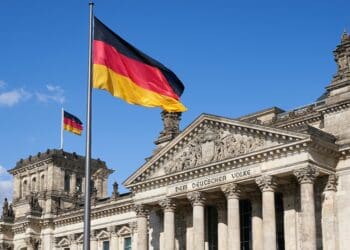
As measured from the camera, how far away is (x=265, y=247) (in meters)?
44.9

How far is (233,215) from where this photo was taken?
47.8 metres

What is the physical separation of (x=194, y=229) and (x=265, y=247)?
6891 mm

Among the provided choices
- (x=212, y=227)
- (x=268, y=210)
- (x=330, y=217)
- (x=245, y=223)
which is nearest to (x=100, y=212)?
(x=212, y=227)

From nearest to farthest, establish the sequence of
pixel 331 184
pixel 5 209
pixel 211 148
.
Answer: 1. pixel 331 184
2. pixel 211 148
3. pixel 5 209

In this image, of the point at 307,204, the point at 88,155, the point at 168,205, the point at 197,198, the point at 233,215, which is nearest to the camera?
the point at 88,155

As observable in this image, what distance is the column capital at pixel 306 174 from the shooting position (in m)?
43.9

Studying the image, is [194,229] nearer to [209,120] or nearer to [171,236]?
[171,236]

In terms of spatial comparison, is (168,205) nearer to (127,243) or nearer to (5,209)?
(127,243)

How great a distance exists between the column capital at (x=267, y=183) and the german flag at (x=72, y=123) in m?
28.7

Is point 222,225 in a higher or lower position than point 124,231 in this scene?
lower

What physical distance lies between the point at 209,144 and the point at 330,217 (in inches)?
397

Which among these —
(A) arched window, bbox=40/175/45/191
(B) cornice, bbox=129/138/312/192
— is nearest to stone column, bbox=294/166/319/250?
(B) cornice, bbox=129/138/312/192

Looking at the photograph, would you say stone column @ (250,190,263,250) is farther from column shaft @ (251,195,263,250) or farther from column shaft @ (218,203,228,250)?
column shaft @ (218,203,228,250)

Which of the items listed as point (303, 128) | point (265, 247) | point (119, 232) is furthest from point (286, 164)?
point (119, 232)
